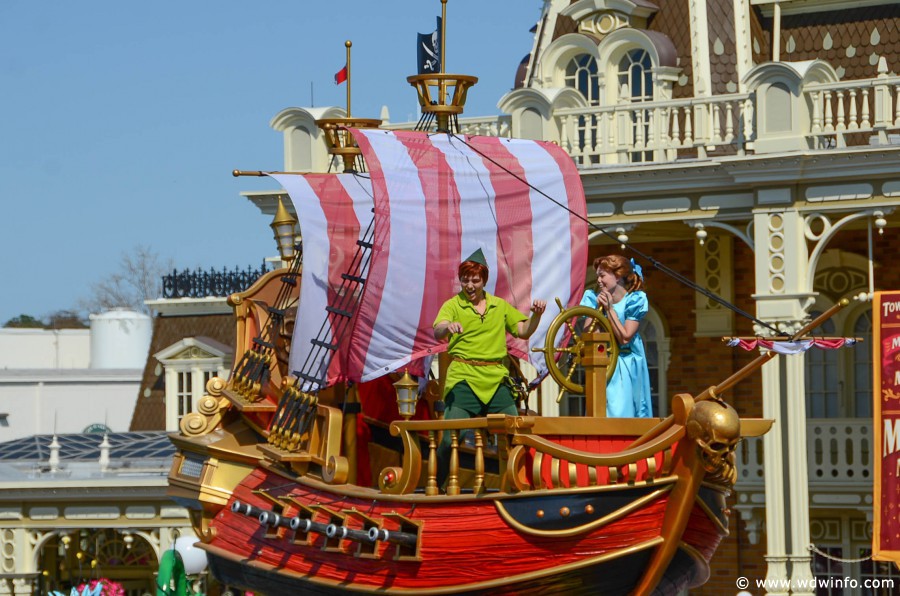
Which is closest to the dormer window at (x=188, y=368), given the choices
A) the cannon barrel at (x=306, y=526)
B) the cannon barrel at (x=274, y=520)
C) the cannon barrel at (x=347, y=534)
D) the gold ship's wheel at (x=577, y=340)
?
the cannon barrel at (x=274, y=520)

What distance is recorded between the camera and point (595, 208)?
23719 millimetres

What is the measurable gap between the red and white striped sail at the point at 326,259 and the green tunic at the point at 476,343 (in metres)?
2.06

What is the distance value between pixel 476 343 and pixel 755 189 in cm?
798

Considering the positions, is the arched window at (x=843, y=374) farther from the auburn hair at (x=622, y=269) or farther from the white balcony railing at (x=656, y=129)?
the auburn hair at (x=622, y=269)

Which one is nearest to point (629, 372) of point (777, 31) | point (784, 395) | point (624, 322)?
point (624, 322)

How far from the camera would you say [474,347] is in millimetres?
15406

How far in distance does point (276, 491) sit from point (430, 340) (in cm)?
179

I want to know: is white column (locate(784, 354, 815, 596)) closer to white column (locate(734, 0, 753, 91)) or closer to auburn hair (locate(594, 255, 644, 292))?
white column (locate(734, 0, 753, 91))

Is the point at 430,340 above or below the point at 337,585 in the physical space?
above

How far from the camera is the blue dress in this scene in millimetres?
15352

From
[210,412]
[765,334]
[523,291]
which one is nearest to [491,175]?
[523,291]

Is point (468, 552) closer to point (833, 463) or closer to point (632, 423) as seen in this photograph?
point (632, 423)

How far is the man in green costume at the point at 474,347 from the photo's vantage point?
1538 centimetres

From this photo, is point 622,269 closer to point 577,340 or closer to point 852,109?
point 577,340
